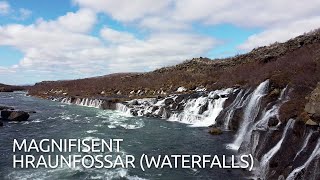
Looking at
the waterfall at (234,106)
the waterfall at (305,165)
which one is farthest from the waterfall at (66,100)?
the waterfall at (305,165)

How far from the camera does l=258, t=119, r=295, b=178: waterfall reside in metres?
25.1

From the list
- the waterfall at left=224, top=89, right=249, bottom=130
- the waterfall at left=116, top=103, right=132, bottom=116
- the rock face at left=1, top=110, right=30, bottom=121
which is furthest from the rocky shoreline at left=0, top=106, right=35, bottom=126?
the waterfall at left=224, top=89, right=249, bottom=130

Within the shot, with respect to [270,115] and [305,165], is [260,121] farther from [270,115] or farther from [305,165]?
[305,165]

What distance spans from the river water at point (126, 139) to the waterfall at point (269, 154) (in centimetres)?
154

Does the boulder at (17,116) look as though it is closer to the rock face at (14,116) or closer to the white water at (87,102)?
the rock face at (14,116)

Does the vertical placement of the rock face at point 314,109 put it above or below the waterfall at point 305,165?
above

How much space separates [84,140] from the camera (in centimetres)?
3850

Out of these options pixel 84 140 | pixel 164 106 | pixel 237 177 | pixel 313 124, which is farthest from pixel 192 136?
pixel 164 106

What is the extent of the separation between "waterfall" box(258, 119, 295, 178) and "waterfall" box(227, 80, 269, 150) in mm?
8734

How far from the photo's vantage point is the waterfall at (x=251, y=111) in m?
36.7

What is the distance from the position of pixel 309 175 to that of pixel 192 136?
66.6 ft

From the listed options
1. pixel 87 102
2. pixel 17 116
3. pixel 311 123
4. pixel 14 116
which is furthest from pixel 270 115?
pixel 87 102

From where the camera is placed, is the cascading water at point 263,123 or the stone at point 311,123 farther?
the cascading water at point 263,123

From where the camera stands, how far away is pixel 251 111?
39.3 meters
